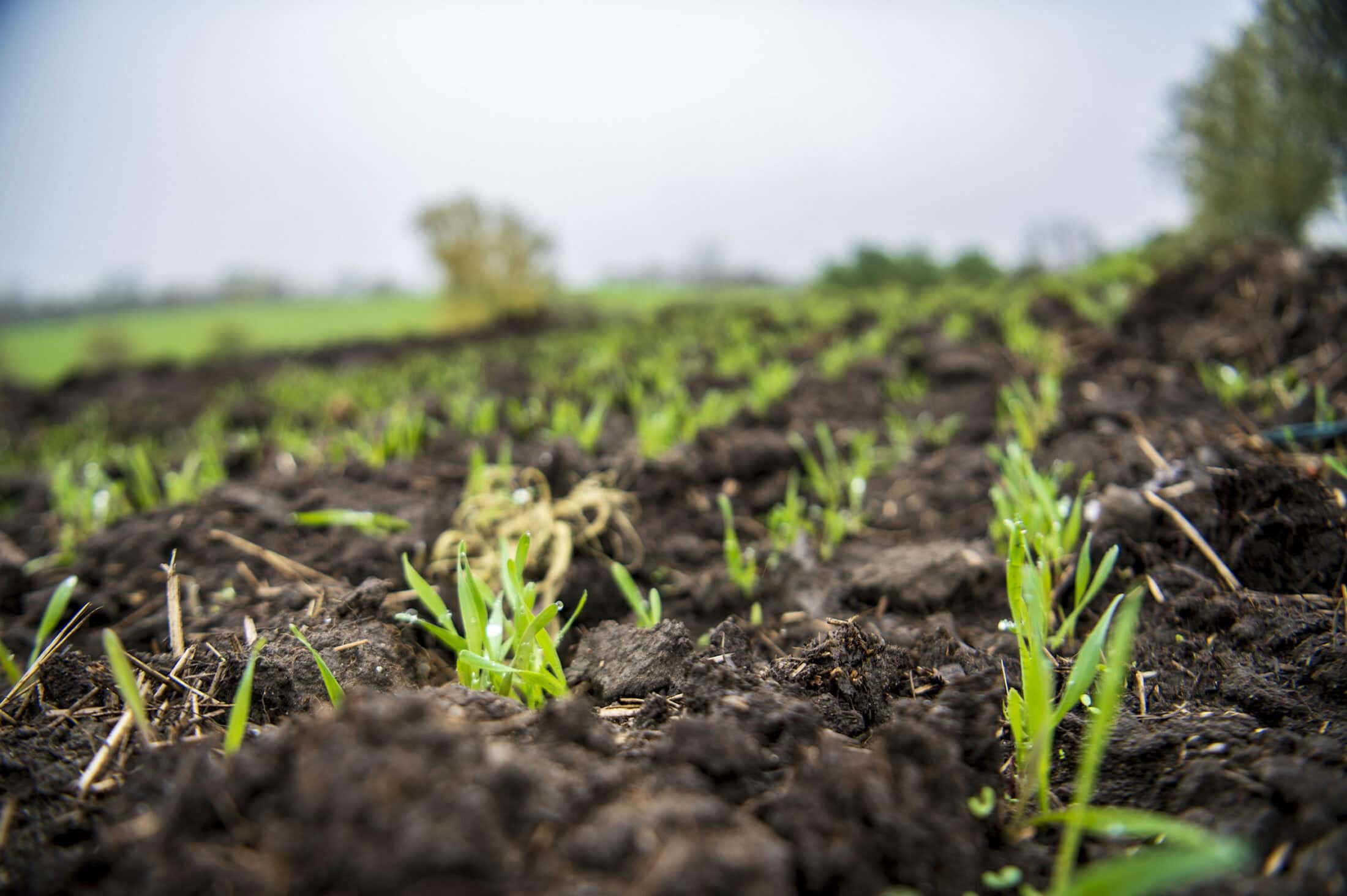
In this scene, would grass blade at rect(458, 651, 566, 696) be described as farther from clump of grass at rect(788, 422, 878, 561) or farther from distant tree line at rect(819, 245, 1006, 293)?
distant tree line at rect(819, 245, 1006, 293)

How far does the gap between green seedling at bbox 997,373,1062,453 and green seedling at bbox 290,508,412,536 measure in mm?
2044

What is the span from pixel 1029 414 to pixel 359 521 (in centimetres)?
248

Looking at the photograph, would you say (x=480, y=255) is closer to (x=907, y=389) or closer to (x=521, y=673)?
(x=907, y=389)

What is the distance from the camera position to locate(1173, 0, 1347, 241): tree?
329 cm

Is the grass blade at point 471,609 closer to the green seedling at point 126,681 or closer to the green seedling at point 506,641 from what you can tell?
the green seedling at point 506,641

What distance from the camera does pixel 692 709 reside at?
1016mm

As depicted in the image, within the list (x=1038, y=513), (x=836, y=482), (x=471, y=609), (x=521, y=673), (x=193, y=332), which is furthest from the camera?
(x=193, y=332)

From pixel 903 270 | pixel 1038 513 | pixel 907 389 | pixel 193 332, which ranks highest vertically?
pixel 903 270

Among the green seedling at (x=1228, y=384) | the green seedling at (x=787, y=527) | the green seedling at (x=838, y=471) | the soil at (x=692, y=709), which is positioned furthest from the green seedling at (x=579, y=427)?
the green seedling at (x=1228, y=384)

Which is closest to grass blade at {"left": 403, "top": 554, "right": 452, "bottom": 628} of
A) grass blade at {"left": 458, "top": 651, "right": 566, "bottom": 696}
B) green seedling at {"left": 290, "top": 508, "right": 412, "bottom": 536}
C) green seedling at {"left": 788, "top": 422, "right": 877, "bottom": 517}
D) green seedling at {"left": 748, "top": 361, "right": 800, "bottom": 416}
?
grass blade at {"left": 458, "top": 651, "right": 566, "bottom": 696}

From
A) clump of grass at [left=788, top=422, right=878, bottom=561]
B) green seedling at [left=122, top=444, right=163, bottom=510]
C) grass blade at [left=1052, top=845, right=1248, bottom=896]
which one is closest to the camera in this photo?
grass blade at [left=1052, top=845, right=1248, bottom=896]

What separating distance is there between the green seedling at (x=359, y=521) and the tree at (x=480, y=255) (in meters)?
15.3

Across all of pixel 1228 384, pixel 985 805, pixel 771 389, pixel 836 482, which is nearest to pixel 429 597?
pixel 985 805

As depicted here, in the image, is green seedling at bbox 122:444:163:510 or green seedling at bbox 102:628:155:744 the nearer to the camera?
green seedling at bbox 102:628:155:744
